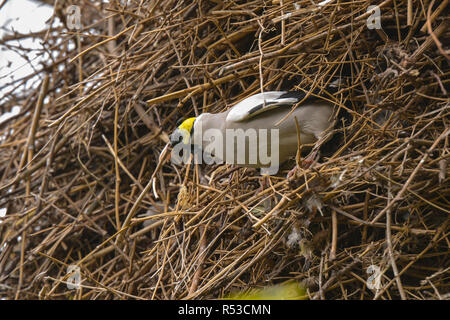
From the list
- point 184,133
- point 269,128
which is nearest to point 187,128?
point 184,133

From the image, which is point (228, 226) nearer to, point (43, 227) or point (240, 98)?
point (240, 98)

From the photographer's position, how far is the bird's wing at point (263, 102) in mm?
2373

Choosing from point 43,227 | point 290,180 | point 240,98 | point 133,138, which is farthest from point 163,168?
point 290,180

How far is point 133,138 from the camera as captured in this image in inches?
119

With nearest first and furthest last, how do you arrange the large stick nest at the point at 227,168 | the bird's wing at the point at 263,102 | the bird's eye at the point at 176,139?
the large stick nest at the point at 227,168
the bird's wing at the point at 263,102
the bird's eye at the point at 176,139

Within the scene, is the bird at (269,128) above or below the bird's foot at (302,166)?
above

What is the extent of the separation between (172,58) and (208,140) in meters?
0.53

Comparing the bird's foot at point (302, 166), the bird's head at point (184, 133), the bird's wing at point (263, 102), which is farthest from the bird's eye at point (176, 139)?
the bird's foot at point (302, 166)

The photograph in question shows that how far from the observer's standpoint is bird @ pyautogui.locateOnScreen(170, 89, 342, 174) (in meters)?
2.40

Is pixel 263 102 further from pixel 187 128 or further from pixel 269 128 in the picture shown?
pixel 187 128

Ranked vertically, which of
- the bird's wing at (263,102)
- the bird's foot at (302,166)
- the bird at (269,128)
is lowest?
the bird's foot at (302,166)

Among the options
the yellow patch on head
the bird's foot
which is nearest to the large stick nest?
the bird's foot

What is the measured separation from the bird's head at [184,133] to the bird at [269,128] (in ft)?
0.14

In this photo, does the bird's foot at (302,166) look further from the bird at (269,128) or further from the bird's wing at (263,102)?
the bird's wing at (263,102)
